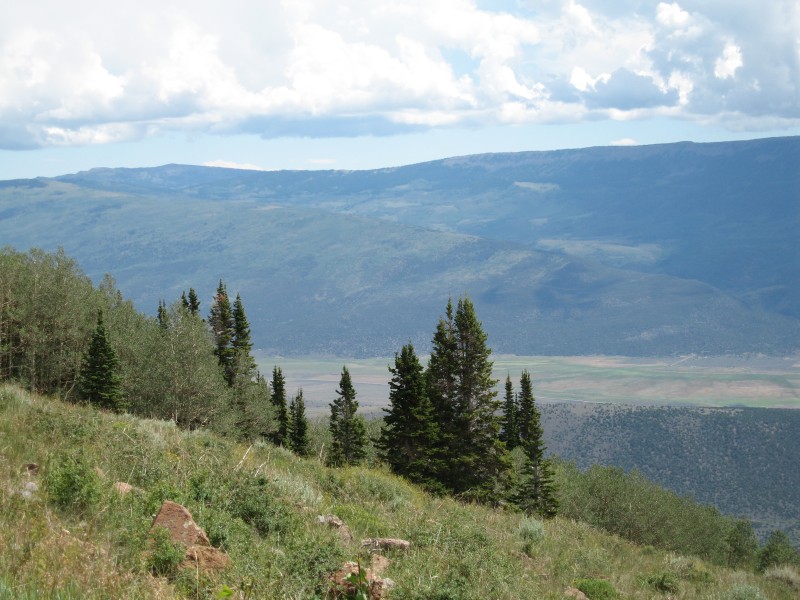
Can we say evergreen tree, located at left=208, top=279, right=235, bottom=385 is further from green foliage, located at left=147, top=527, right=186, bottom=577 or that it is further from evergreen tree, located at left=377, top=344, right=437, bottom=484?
green foliage, located at left=147, top=527, right=186, bottom=577

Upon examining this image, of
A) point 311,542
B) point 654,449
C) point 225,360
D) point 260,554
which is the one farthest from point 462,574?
point 654,449

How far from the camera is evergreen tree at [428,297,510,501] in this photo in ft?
133

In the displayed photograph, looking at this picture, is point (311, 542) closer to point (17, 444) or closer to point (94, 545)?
point (94, 545)

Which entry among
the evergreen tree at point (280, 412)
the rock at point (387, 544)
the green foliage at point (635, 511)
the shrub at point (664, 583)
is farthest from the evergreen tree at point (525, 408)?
the rock at point (387, 544)

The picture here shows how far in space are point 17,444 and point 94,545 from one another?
5.51 meters

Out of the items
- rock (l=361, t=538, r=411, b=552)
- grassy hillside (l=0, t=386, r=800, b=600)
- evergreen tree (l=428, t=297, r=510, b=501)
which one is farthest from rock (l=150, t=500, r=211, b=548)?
evergreen tree (l=428, t=297, r=510, b=501)

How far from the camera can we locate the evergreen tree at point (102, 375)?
42.4m

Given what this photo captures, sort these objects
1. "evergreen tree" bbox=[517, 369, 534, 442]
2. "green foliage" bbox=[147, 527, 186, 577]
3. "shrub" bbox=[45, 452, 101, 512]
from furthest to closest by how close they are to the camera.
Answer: "evergreen tree" bbox=[517, 369, 534, 442], "shrub" bbox=[45, 452, 101, 512], "green foliage" bbox=[147, 527, 186, 577]

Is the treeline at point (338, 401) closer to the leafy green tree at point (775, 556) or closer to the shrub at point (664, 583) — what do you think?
the leafy green tree at point (775, 556)

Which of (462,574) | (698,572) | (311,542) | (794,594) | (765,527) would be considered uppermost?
(311,542)

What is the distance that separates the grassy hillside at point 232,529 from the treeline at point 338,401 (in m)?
13.9

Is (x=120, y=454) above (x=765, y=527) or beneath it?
above

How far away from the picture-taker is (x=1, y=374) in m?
47.1

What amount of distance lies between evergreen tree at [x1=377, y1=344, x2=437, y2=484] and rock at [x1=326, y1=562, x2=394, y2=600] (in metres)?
Answer: 30.1
